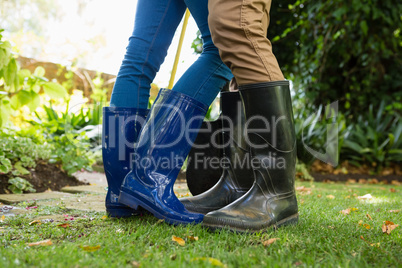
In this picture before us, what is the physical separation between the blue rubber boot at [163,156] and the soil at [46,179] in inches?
55.3

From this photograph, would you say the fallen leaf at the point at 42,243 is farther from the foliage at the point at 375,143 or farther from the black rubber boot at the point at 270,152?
the foliage at the point at 375,143

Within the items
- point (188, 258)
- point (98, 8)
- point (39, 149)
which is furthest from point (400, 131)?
point (98, 8)

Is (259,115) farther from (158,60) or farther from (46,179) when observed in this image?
(46,179)

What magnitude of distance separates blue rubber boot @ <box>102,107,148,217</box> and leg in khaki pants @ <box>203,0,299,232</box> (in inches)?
15.4

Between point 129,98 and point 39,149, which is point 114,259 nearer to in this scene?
point 129,98

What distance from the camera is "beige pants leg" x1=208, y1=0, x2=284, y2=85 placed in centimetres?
111

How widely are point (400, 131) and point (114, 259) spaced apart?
4515mm

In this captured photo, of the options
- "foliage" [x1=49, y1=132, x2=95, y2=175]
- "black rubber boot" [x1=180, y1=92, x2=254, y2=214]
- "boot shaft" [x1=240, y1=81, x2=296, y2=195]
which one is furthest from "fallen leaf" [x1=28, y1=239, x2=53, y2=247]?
"foliage" [x1=49, y1=132, x2=95, y2=175]

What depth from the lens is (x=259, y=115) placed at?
1.20 metres

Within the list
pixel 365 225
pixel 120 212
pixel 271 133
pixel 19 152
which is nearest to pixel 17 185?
pixel 19 152

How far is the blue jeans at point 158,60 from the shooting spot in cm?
131

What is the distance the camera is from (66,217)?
1389mm

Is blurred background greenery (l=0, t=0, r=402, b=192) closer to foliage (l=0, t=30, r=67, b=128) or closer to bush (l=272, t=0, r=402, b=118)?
bush (l=272, t=0, r=402, b=118)

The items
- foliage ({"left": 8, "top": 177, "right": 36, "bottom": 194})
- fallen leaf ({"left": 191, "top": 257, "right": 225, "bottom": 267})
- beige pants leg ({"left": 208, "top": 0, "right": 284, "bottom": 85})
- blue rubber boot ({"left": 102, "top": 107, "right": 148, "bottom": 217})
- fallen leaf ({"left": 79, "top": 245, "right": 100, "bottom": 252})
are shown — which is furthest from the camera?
foliage ({"left": 8, "top": 177, "right": 36, "bottom": 194})
